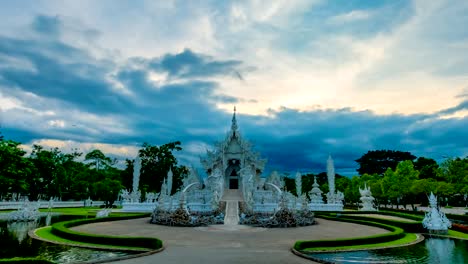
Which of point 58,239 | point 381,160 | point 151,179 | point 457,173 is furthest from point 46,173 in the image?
point 381,160

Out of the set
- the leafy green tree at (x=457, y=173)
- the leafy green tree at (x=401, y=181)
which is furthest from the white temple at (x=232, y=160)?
the leafy green tree at (x=457, y=173)

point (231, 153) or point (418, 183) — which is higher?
point (231, 153)

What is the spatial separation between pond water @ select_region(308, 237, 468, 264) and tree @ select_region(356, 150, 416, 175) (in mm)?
A: 73117

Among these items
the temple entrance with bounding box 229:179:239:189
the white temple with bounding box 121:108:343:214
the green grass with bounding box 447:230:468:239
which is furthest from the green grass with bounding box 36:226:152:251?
the temple entrance with bounding box 229:179:239:189

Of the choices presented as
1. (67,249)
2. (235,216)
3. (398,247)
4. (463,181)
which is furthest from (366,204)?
(67,249)

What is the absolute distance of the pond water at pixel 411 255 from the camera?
35.1 feet

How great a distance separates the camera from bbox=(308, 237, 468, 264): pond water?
10.7m

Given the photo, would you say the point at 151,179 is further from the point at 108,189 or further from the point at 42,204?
the point at 42,204

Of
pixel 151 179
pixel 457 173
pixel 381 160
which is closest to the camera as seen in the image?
pixel 457 173

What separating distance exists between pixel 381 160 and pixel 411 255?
77906 millimetres

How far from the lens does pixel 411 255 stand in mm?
11750

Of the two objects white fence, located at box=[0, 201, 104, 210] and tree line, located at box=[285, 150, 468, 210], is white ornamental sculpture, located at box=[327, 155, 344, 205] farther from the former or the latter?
white fence, located at box=[0, 201, 104, 210]

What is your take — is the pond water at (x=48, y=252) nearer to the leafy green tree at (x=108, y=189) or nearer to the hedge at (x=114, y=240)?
the hedge at (x=114, y=240)

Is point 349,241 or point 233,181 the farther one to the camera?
point 233,181
